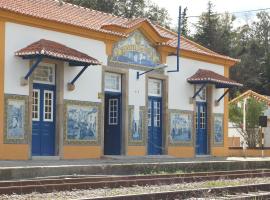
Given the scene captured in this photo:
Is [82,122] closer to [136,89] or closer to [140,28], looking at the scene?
[136,89]

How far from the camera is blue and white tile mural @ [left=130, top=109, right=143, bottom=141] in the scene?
25.9 metres

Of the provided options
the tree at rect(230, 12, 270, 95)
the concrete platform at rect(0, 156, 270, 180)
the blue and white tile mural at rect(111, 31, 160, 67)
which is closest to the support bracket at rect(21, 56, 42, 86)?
the concrete platform at rect(0, 156, 270, 180)

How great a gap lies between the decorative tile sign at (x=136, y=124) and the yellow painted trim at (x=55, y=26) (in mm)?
3283

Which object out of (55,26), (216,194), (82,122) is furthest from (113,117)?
(216,194)

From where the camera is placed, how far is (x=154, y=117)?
27.5 meters

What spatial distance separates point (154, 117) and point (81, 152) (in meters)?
5.19

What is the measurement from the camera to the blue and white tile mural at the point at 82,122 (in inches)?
901

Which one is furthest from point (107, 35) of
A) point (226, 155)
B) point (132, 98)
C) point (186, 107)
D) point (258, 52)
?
point (258, 52)

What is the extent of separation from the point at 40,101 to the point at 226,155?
13450 millimetres

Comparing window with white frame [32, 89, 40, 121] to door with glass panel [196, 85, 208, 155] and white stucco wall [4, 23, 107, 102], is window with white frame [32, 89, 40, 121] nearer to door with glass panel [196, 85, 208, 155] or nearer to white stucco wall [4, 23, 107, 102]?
white stucco wall [4, 23, 107, 102]

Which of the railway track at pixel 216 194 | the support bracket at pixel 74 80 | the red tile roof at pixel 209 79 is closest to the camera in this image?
the railway track at pixel 216 194

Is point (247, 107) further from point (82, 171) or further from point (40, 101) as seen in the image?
point (82, 171)

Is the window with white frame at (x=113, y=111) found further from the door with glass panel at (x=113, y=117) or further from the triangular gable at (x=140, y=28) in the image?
the triangular gable at (x=140, y=28)

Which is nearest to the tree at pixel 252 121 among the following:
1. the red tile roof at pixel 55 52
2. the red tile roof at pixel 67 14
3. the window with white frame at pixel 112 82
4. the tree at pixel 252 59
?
the red tile roof at pixel 67 14
